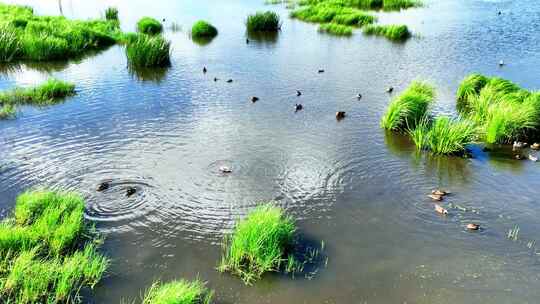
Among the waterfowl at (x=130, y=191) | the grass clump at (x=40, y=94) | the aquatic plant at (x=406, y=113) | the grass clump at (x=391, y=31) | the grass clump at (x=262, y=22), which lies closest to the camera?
the waterfowl at (x=130, y=191)

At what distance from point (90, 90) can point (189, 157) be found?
9119mm

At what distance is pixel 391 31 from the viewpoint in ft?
101

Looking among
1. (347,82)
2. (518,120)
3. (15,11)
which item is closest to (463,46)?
(347,82)

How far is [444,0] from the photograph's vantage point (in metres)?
43.5

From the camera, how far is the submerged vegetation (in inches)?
1003

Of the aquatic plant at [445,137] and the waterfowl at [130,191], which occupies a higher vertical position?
the aquatic plant at [445,137]

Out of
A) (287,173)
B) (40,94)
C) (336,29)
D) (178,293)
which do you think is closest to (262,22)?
(336,29)

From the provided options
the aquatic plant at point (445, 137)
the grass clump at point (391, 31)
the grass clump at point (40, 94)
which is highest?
the grass clump at point (391, 31)

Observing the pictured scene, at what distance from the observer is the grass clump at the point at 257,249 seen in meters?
9.52

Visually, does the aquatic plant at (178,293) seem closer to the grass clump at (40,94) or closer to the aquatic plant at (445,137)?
the aquatic plant at (445,137)

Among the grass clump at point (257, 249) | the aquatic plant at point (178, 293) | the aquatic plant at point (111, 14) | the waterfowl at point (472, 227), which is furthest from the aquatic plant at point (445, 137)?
the aquatic plant at point (111, 14)

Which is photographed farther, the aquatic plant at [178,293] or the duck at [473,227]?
the duck at [473,227]

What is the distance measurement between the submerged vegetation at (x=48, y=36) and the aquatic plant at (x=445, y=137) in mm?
20180

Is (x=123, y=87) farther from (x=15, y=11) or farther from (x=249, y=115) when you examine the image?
(x=15, y=11)
